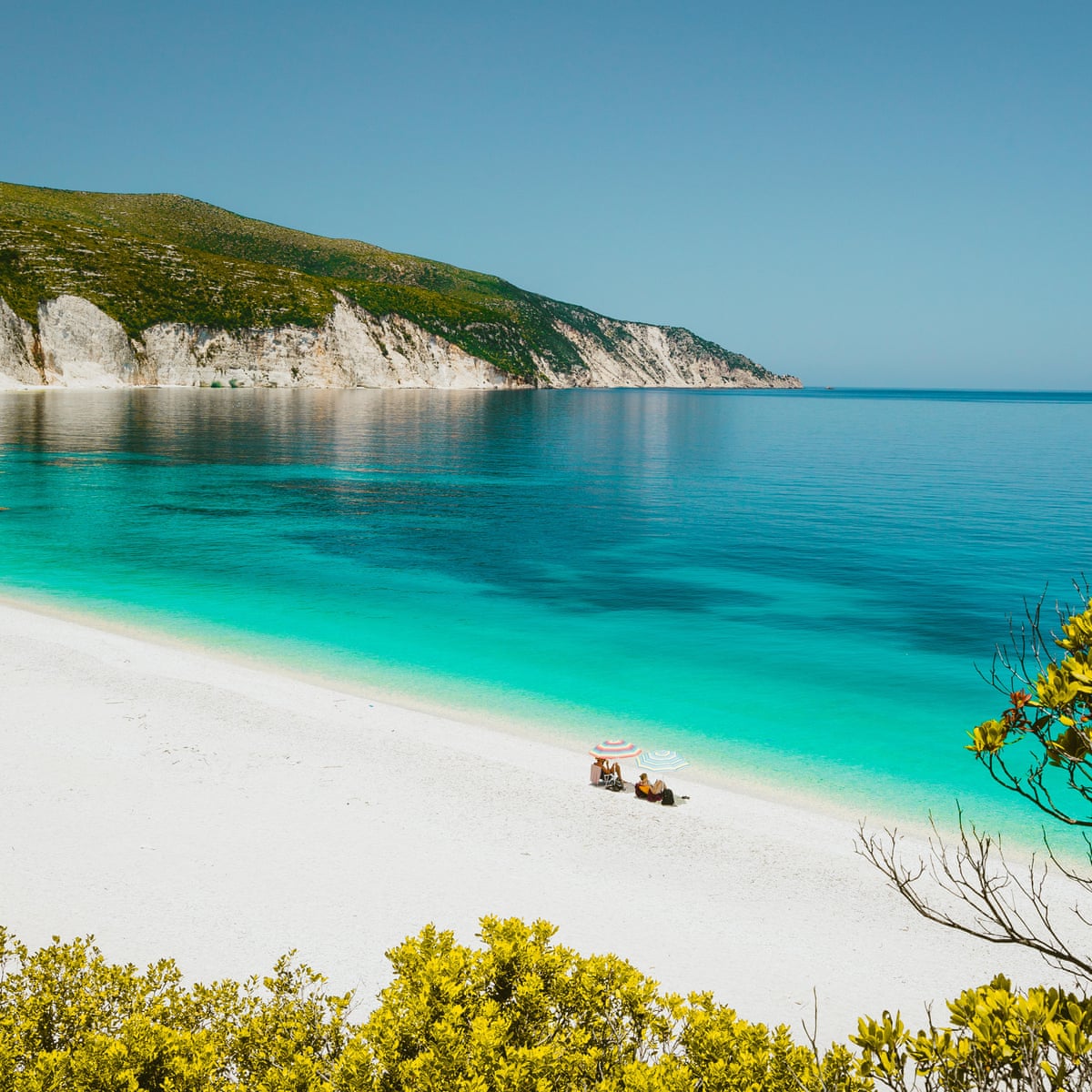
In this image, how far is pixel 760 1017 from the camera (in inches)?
345

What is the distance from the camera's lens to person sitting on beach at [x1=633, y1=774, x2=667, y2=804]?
46.4ft

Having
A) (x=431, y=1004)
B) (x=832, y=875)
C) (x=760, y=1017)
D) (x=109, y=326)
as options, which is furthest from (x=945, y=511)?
(x=109, y=326)

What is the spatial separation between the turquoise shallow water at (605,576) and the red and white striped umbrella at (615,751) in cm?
164

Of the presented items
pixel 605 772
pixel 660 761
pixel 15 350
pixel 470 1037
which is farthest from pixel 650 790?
pixel 15 350

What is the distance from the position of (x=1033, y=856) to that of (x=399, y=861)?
319 inches

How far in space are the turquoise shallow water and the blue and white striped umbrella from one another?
28.8 inches

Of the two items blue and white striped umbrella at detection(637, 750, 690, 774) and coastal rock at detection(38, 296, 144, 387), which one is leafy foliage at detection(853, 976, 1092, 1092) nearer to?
blue and white striped umbrella at detection(637, 750, 690, 774)

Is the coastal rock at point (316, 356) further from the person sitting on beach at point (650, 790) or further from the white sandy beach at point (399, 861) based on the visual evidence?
the person sitting on beach at point (650, 790)

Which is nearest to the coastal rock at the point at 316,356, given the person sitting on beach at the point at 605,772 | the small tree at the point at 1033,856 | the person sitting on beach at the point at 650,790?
the person sitting on beach at the point at 605,772

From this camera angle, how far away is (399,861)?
462 inches

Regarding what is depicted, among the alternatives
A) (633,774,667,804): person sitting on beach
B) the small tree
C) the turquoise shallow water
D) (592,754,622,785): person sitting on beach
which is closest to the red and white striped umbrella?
(592,754,622,785): person sitting on beach

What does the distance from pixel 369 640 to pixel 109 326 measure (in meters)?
126

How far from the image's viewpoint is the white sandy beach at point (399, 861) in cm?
968

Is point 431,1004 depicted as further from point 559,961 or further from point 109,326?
point 109,326
